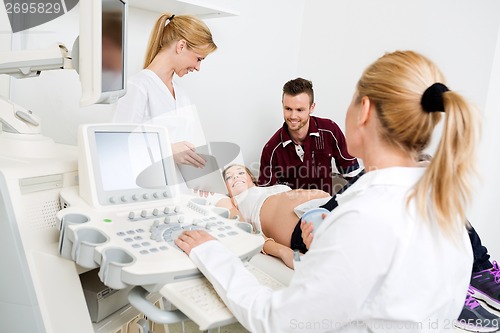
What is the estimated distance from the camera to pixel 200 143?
2.26 metres

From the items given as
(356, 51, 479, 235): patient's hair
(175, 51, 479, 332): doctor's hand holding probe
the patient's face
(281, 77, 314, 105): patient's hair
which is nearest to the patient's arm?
the patient's face

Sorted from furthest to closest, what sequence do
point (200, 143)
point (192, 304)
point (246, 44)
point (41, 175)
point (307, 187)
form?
1. point (246, 44)
2. point (307, 187)
3. point (200, 143)
4. point (41, 175)
5. point (192, 304)

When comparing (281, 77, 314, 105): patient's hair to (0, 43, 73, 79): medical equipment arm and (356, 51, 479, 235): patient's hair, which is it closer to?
(0, 43, 73, 79): medical equipment arm

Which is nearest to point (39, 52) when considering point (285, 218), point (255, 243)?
point (255, 243)

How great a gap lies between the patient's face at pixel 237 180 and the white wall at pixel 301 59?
57 centimetres

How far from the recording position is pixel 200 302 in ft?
2.93

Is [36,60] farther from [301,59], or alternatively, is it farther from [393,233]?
[301,59]

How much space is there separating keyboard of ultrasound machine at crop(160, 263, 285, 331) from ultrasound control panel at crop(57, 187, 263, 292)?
0.02 metres

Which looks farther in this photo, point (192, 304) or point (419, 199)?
point (192, 304)

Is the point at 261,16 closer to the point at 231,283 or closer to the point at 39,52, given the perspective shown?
the point at 39,52

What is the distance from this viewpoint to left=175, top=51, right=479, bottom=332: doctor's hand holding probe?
2.48 feet

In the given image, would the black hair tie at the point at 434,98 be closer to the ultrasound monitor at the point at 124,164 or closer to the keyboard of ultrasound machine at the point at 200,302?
the keyboard of ultrasound machine at the point at 200,302

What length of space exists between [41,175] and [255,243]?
23.0 inches

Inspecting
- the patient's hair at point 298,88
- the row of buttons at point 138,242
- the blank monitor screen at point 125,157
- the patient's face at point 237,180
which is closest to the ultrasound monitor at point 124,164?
the blank monitor screen at point 125,157
